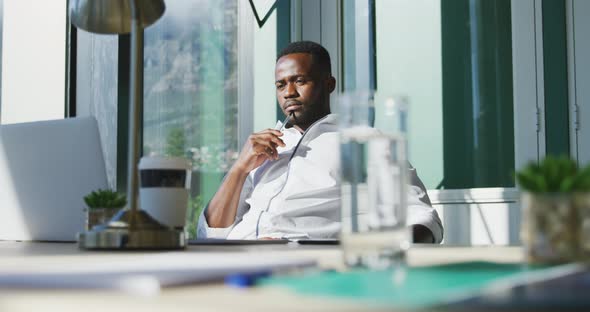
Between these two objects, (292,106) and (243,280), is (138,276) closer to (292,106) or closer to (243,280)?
(243,280)

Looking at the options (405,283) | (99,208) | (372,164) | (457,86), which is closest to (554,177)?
(372,164)

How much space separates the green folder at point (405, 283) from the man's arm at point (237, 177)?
1.77 m

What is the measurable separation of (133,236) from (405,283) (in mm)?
636

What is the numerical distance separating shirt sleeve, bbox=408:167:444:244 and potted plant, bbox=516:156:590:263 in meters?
1.17

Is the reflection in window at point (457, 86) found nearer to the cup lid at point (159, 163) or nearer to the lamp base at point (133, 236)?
the cup lid at point (159, 163)

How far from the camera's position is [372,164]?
0.70 meters

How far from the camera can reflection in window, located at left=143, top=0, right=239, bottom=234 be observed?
10.6 ft

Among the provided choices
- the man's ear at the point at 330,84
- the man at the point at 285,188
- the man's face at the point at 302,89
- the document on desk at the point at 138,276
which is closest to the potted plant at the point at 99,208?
the document on desk at the point at 138,276

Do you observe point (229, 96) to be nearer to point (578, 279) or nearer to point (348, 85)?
point (348, 85)

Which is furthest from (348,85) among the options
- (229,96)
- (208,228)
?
(208,228)

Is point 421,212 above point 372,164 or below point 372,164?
below

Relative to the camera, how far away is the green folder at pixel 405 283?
16.1 inches

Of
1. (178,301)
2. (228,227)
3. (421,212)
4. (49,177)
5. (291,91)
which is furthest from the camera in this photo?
(291,91)

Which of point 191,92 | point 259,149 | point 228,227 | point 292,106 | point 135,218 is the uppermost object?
point 191,92
